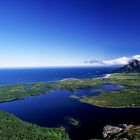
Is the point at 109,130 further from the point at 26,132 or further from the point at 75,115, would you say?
the point at 26,132

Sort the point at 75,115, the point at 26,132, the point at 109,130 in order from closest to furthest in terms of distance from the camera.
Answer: the point at 26,132, the point at 109,130, the point at 75,115

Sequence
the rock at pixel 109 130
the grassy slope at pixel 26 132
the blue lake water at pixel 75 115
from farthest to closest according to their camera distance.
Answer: the blue lake water at pixel 75 115, the rock at pixel 109 130, the grassy slope at pixel 26 132

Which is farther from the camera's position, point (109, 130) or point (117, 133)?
point (109, 130)

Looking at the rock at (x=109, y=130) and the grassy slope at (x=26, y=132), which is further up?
the grassy slope at (x=26, y=132)

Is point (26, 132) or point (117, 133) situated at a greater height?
point (26, 132)

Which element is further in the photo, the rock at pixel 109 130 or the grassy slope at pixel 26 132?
the rock at pixel 109 130

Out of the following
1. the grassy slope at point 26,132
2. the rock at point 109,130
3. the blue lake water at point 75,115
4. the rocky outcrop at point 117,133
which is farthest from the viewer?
the blue lake water at point 75,115

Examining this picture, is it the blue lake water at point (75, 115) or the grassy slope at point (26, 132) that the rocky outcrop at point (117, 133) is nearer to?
the blue lake water at point (75, 115)

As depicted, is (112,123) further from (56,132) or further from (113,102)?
(113,102)

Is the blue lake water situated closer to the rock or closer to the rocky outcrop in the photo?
the rock

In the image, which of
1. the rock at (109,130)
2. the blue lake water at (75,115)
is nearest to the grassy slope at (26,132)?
the blue lake water at (75,115)

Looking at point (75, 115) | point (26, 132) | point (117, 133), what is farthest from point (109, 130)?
point (26, 132)
